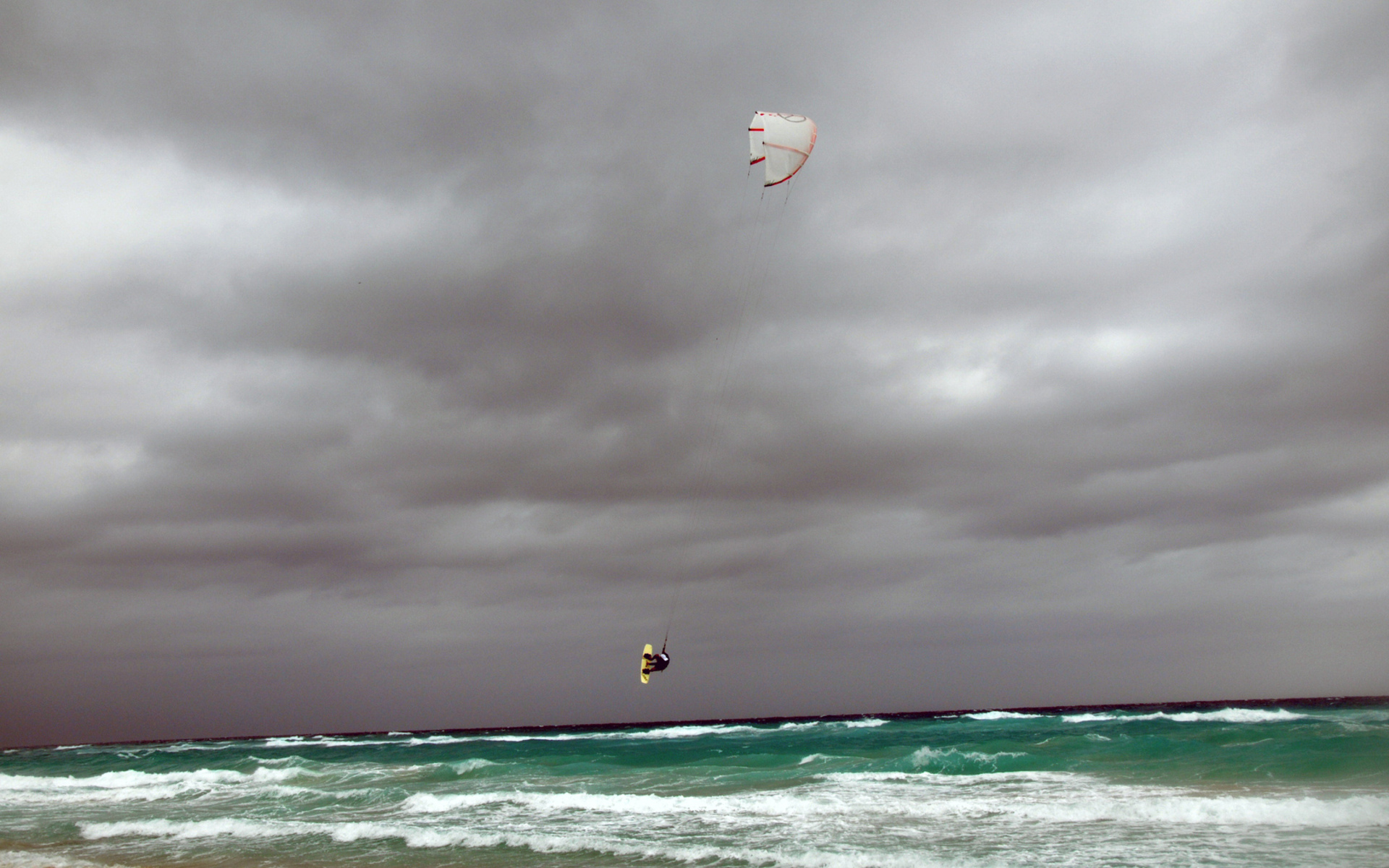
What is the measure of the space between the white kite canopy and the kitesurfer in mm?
9524

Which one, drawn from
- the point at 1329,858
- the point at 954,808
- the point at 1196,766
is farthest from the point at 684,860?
the point at 1196,766

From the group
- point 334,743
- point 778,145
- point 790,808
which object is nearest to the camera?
point 778,145

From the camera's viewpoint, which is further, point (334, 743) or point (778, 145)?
point (334, 743)

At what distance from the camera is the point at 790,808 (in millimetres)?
17422

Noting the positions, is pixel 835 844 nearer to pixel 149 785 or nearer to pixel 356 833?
pixel 356 833

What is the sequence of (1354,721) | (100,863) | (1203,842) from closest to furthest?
(1203,842), (100,863), (1354,721)

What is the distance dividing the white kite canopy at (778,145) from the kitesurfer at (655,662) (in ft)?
Answer: 31.2

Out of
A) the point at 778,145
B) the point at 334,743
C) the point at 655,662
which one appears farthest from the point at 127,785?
the point at 334,743

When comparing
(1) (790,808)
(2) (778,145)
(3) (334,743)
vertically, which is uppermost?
(2) (778,145)

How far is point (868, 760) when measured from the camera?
2616 cm

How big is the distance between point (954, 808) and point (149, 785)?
94.9 feet

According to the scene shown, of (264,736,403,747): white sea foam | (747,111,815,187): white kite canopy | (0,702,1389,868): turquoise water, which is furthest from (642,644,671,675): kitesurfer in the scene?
(264,736,403,747): white sea foam

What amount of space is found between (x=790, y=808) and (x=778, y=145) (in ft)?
43.4

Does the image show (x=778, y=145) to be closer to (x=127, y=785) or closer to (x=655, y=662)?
(x=655, y=662)
